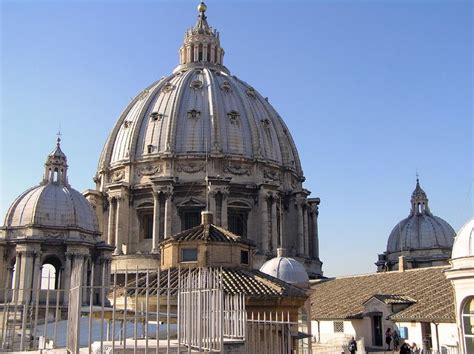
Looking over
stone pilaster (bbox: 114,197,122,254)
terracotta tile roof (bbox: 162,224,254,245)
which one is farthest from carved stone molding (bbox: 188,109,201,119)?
terracotta tile roof (bbox: 162,224,254,245)

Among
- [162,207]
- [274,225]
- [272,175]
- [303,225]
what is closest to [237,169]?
[272,175]

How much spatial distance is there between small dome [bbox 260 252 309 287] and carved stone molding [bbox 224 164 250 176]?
73.9ft

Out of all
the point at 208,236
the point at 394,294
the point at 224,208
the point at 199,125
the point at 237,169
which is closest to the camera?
the point at 208,236

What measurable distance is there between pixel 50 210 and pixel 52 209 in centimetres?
16

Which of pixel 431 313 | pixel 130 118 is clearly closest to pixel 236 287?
pixel 431 313

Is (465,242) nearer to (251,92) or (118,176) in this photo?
(118,176)

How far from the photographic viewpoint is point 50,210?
4094 cm

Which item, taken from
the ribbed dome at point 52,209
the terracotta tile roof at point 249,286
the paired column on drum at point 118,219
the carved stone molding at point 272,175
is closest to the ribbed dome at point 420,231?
the carved stone molding at point 272,175

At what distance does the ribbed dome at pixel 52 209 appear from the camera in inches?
1596

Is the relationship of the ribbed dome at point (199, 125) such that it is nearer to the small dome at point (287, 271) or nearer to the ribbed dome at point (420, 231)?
the ribbed dome at point (420, 231)

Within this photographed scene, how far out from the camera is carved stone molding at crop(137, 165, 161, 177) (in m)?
61.5

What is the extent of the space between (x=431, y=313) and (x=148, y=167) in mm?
35985

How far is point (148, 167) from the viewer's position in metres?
62.0

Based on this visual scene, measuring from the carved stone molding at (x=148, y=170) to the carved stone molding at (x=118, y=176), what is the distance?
2085 millimetres
